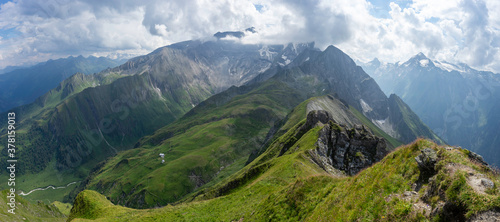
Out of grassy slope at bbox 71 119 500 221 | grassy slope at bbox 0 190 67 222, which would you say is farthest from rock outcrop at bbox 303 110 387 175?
grassy slope at bbox 0 190 67 222

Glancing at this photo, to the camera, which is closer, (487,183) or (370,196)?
(487,183)

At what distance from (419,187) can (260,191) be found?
31.5 meters

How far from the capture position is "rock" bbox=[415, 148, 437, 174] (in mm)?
18484

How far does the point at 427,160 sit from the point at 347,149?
55.5m

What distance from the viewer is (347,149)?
234 feet

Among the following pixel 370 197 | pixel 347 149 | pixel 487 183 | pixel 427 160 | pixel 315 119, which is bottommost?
pixel 370 197

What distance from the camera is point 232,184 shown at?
67.8m

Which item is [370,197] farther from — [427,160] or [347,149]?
[347,149]

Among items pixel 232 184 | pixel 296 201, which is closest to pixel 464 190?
pixel 296 201

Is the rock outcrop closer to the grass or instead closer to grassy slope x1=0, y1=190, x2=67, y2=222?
the grass

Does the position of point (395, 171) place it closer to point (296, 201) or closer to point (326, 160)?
point (296, 201)

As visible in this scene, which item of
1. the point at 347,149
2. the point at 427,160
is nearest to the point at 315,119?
the point at 347,149

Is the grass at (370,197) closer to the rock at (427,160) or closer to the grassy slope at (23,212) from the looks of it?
the rock at (427,160)

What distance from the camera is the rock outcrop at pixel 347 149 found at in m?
66.5
